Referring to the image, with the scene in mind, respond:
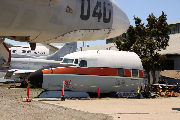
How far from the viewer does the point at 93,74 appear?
1933 cm

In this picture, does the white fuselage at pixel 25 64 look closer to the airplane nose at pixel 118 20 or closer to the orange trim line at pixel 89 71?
the orange trim line at pixel 89 71

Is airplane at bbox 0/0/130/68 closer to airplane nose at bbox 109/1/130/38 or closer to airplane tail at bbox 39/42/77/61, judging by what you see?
airplane nose at bbox 109/1/130/38

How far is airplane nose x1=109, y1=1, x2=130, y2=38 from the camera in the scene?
928 centimetres

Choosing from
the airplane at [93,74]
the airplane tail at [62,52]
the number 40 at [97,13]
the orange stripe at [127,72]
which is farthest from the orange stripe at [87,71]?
the airplane tail at [62,52]

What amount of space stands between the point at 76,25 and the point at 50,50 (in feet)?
123

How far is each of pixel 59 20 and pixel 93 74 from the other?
12.0m

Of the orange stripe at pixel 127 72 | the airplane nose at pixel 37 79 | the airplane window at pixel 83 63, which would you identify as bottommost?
the airplane nose at pixel 37 79

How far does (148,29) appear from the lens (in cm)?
3234

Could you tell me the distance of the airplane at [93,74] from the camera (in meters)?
18.5

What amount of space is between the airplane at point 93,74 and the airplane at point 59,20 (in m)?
9.50

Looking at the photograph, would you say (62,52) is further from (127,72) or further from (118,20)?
(118,20)

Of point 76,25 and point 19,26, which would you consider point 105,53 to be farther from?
point 19,26

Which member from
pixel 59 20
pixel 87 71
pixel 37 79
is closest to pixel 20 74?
pixel 37 79

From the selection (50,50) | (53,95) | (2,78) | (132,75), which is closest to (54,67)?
(53,95)
